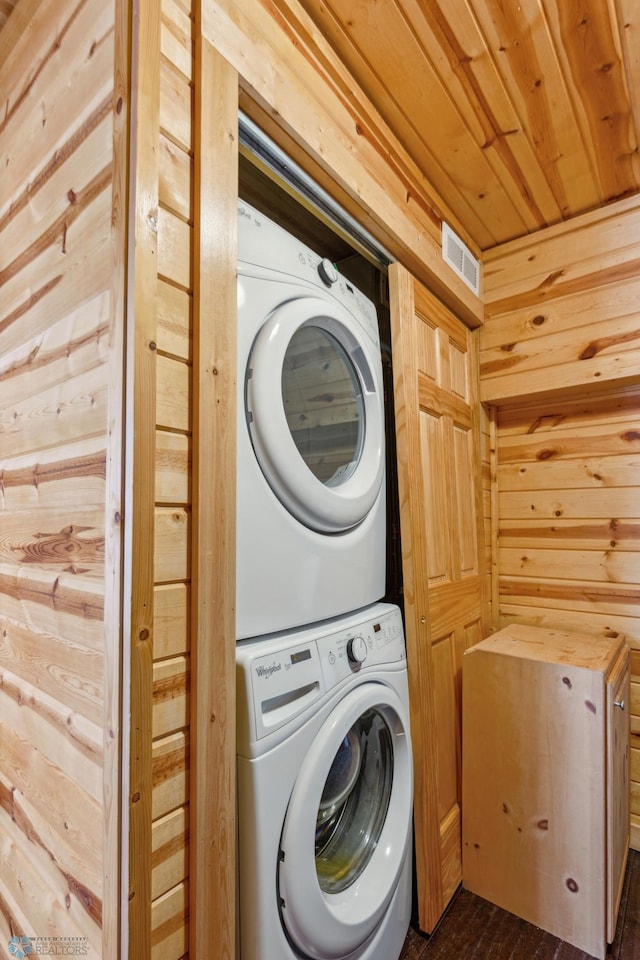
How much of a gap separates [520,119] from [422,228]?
1.27 ft

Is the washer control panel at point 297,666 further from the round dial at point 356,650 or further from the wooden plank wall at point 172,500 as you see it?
the wooden plank wall at point 172,500

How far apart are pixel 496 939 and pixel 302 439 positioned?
153 cm

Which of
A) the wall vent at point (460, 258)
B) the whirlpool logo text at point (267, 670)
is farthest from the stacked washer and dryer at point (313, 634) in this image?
the wall vent at point (460, 258)

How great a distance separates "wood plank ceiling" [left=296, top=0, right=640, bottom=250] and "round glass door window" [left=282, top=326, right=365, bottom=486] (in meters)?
0.72

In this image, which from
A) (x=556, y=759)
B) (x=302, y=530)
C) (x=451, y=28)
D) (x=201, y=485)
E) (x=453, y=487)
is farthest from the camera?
(x=453, y=487)

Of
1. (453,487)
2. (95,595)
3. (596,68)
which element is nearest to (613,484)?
(453,487)

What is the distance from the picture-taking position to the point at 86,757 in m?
0.80

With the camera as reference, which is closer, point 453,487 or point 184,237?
point 184,237

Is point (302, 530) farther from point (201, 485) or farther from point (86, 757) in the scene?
point (86, 757)

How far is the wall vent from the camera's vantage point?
5.78 ft

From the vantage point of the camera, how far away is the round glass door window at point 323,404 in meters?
1.17

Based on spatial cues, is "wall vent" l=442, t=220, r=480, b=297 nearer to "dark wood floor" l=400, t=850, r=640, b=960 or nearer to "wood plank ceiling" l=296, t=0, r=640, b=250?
"wood plank ceiling" l=296, t=0, r=640, b=250

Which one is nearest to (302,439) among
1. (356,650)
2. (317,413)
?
(317,413)

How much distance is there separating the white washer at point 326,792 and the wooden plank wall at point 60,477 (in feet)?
0.81
